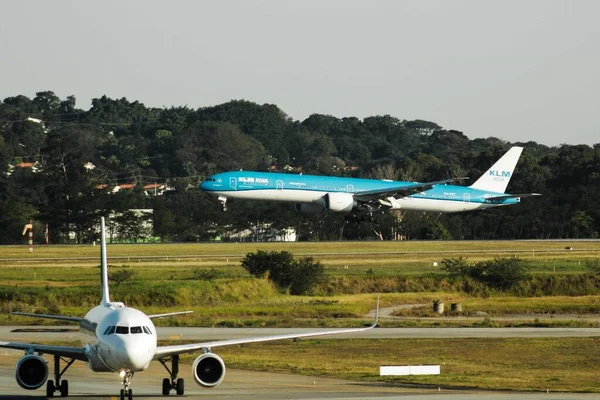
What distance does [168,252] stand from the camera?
3900 inches

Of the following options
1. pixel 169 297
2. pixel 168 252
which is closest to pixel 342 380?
pixel 169 297

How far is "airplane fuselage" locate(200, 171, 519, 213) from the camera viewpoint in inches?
3108

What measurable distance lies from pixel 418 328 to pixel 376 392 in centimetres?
2027

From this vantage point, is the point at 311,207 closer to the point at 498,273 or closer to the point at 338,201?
the point at 338,201

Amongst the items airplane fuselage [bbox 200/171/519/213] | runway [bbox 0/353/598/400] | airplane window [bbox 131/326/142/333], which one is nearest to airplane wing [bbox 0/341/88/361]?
runway [bbox 0/353/598/400]

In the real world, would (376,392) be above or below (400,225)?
below

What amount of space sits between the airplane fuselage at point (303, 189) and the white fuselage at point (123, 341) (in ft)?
Answer: 177

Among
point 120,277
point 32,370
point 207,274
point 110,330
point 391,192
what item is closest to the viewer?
point 110,330

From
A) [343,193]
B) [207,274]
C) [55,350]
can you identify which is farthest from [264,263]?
[55,350]

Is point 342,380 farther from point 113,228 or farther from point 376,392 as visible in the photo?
point 113,228

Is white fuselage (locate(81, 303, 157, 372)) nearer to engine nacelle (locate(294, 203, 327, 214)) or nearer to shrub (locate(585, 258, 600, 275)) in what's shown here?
shrub (locate(585, 258, 600, 275))

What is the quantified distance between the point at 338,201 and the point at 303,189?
262cm

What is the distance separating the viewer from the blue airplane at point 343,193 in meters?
79.2

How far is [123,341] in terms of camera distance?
928 inches
